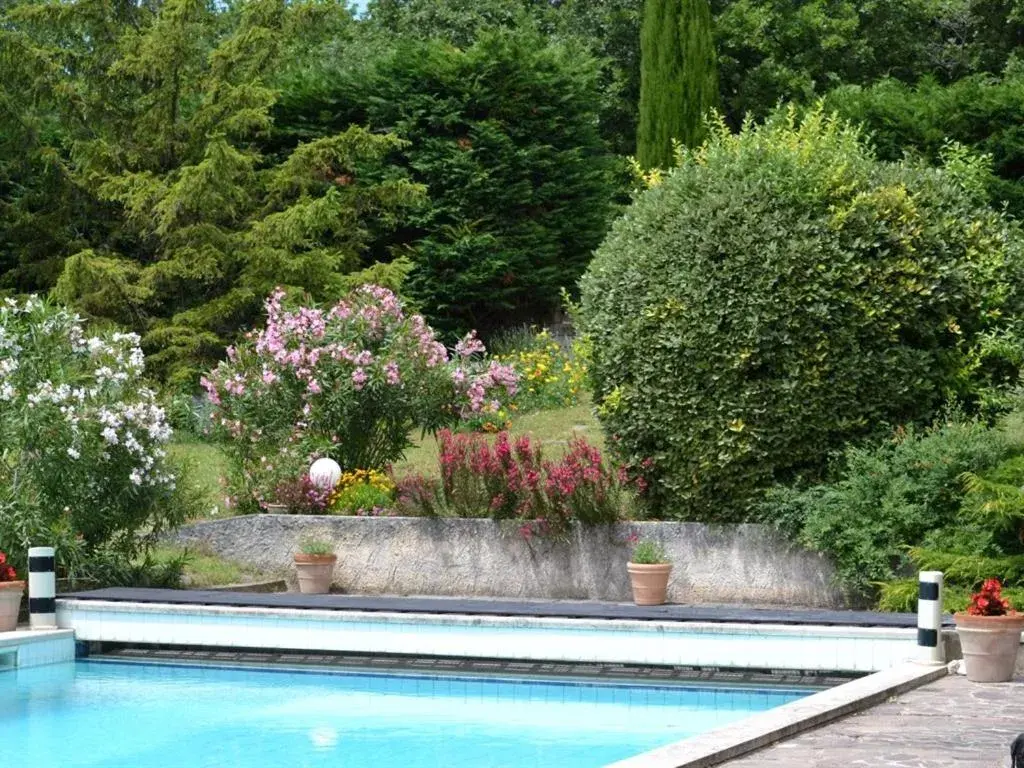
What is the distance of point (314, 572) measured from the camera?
1445 centimetres

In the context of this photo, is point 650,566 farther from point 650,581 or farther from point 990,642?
point 990,642

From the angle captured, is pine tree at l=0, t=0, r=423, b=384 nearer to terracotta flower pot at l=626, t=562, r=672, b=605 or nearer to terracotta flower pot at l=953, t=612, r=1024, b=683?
terracotta flower pot at l=626, t=562, r=672, b=605

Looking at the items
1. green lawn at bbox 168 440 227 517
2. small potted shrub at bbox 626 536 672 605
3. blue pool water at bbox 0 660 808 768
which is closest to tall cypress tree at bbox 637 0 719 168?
green lawn at bbox 168 440 227 517

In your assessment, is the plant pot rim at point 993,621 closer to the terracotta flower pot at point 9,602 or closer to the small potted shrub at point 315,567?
the small potted shrub at point 315,567

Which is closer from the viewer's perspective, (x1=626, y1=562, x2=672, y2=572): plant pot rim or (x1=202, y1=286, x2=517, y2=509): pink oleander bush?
(x1=626, y1=562, x2=672, y2=572): plant pot rim

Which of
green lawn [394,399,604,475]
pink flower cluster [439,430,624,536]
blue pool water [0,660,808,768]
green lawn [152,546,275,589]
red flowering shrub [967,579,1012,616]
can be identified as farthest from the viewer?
green lawn [394,399,604,475]

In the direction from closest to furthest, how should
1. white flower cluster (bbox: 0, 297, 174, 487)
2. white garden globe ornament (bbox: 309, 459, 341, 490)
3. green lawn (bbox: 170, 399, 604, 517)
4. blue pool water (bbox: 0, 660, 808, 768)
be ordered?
blue pool water (bbox: 0, 660, 808, 768) < white flower cluster (bbox: 0, 297, 174, 487) < white garden globe ornament (bbox: 309, 459, 341, 490) < green lawn (bbox: 170, 399, 604, 517)

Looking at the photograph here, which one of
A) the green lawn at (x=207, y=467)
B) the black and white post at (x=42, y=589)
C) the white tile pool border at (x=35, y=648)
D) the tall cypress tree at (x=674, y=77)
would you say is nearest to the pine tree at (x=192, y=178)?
the green lawn at (x=207, y=467)

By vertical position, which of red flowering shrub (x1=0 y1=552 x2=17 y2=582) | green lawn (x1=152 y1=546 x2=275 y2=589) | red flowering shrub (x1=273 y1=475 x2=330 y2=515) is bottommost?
green lawn (x1=152 y1=546 x2=275 y2=589)

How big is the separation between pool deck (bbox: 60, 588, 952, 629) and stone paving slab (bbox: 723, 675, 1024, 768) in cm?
211

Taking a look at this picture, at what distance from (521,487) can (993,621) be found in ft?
17.7

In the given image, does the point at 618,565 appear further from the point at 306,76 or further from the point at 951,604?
the point at 306,76

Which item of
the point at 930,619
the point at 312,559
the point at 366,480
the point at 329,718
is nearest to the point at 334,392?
the point at 366,480

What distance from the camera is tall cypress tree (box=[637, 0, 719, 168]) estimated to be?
82.0 ft
